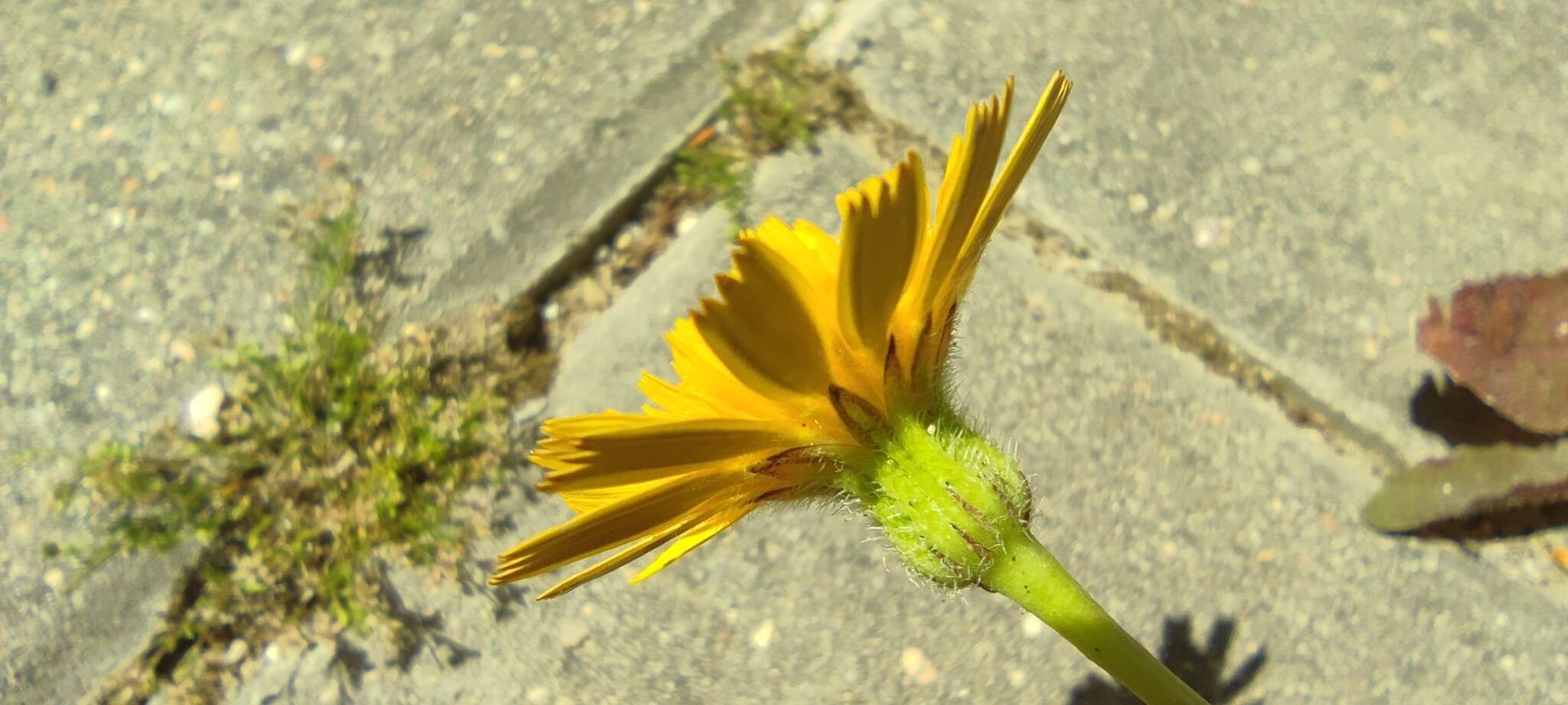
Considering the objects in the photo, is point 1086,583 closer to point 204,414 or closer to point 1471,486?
point 1471,486

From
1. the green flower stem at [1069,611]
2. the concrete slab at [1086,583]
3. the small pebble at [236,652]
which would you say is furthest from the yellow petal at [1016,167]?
the small pebble at [236,652]

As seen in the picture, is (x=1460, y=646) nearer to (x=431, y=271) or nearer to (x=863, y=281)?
(x=863, y=281)

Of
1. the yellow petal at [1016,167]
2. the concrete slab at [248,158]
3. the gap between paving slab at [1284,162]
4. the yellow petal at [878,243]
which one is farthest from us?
the concrete slab at [248,158]

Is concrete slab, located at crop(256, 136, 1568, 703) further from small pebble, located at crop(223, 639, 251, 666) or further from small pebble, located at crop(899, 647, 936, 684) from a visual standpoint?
small pebble, located at crop(223, 639, 251, 666)

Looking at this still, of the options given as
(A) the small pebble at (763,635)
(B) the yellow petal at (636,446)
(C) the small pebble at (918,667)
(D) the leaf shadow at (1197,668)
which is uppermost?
(B) the yellow petal at (636,446)

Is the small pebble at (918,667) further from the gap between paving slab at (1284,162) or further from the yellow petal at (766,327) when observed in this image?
the yellow petal at (766,327)

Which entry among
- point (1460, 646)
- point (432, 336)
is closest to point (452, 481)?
point (432, 336)

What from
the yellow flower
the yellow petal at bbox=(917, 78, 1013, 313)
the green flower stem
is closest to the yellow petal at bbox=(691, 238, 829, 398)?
the yellow flower
